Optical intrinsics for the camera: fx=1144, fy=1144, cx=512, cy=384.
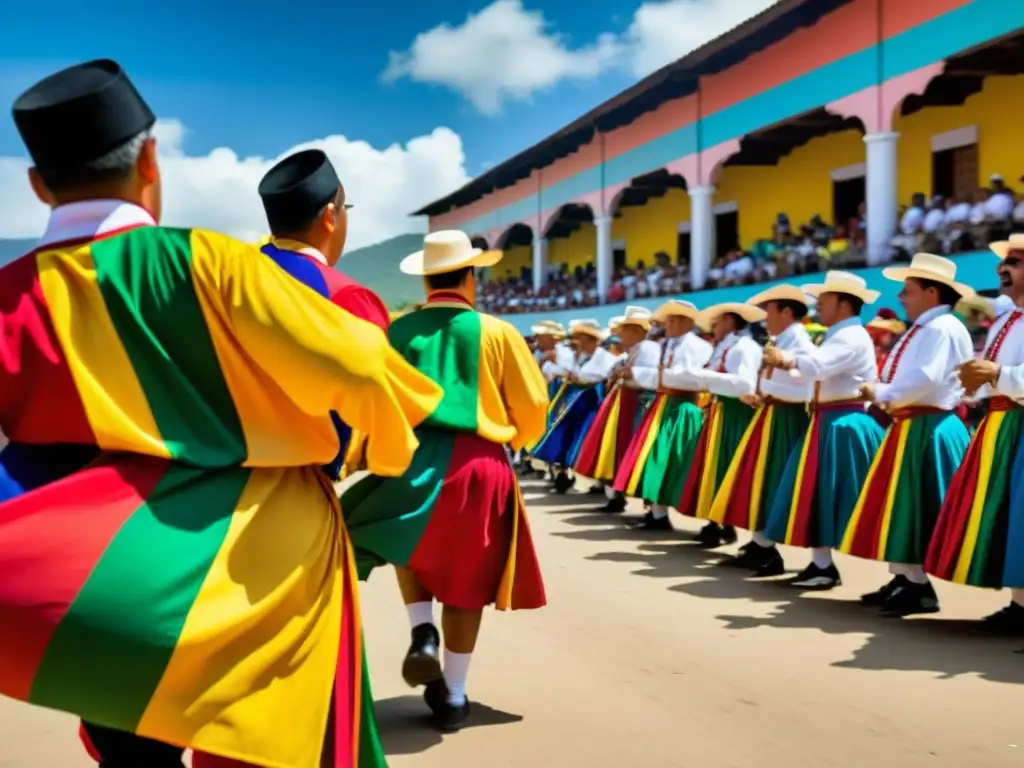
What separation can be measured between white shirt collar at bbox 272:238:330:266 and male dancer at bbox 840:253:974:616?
434 cm

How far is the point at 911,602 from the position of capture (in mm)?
6602

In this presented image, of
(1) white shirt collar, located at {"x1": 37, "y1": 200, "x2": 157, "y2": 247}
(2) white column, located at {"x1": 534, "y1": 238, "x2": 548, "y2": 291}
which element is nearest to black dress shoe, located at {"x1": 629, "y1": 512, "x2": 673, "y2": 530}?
(1) white shirt collar, located at {"x1": 37, "y1": 200, "x2": 157, "y2": 247}

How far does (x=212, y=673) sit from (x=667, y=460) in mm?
7770

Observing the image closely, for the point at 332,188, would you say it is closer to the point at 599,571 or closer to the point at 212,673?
the point at 212,673

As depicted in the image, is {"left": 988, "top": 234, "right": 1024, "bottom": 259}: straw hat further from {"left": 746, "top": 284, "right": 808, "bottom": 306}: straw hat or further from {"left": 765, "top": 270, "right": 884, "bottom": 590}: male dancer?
{"left": 746, "top": 284, "right": 808, "bottom": 306}: straw hat

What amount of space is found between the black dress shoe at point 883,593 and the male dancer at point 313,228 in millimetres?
4580

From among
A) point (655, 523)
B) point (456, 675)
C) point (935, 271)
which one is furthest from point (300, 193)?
point (655, 523)

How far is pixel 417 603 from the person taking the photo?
4590mm

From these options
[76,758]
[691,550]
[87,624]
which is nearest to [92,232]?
[87,624]

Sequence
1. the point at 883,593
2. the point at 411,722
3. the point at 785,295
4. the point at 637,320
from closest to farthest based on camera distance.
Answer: the point at 411,722
the point at 883,593
the point at 785,295
the point at 637,320

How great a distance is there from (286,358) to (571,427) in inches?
422

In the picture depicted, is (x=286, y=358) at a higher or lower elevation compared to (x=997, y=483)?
higher

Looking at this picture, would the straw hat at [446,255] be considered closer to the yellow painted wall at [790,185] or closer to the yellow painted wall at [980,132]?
the yellow painted wall at [980,132]

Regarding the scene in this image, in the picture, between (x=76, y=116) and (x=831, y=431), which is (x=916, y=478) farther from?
(x=76, y=116)
